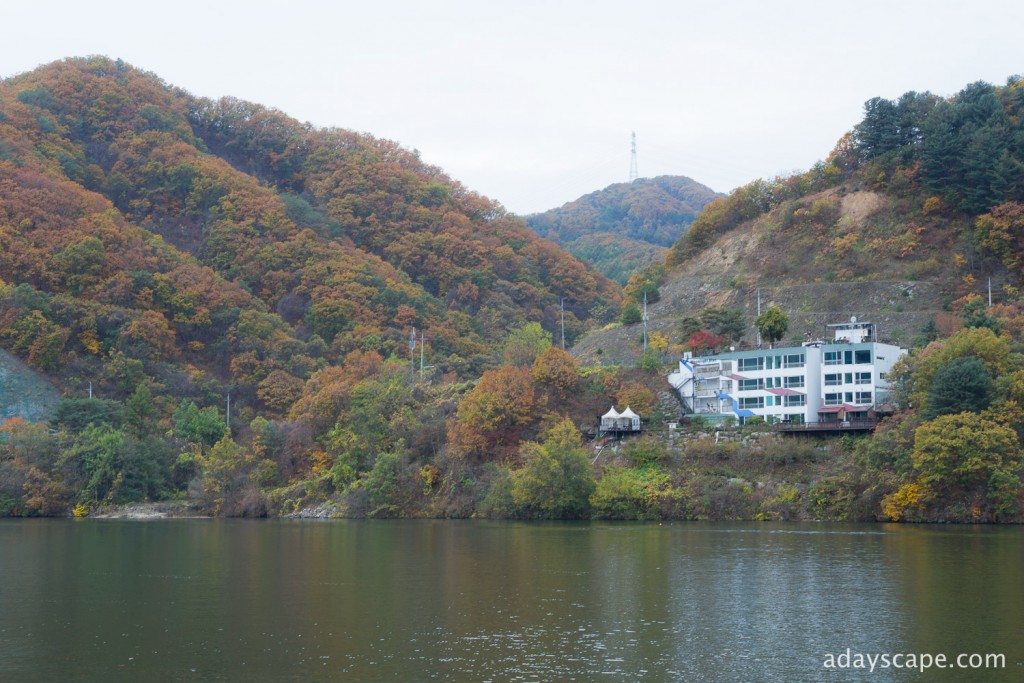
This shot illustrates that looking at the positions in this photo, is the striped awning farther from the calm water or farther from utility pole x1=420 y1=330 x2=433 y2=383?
utility pole x1=420 y1=330 x2=433 y2=383

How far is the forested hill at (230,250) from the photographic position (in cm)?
10144

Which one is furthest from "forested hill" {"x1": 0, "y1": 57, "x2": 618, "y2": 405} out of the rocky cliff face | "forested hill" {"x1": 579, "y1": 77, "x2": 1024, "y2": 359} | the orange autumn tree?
the orange autumn tree

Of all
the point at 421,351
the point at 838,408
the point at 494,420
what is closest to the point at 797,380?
the point at 838,408

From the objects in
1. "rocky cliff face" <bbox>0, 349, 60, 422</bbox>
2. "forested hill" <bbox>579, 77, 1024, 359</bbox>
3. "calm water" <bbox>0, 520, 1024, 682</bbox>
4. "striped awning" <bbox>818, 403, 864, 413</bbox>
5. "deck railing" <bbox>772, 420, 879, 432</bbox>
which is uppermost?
"forested hill" <bbox>579, 77, 1024, 359</bbox>

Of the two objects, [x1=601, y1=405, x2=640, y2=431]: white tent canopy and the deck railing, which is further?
[x1=601, y1=405, x2=640, y2=431]: white tent canopy

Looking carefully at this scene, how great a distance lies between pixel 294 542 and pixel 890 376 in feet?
124

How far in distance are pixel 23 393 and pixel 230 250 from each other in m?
33.0

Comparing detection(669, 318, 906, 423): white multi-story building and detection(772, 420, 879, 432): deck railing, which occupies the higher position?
detection(669, 318, 906, 423): white multi-story building

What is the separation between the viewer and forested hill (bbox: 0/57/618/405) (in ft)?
333

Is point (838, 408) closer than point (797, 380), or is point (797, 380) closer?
point (838, 408)

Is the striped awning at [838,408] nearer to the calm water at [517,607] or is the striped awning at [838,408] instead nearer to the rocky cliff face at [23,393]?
the calm water at [517,607]

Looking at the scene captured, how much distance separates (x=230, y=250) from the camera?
12144 cm

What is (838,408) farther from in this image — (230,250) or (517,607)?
(230,250)

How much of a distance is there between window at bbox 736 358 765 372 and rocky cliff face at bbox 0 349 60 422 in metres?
56.6
